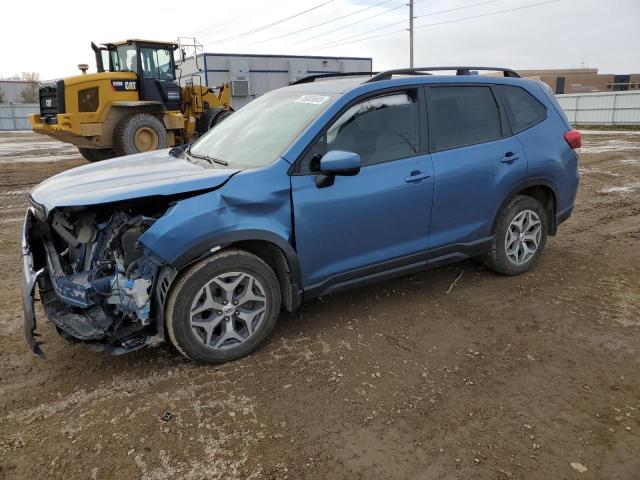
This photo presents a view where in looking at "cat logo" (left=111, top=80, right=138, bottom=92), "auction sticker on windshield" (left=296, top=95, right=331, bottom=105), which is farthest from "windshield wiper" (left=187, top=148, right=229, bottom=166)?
"cat logo" (left=111, top=80, right=138, bottom=92)

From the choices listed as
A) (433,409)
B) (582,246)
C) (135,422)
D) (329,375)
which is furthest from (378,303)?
(582,246)

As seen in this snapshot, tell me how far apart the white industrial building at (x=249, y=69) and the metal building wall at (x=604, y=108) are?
1376 centimetres

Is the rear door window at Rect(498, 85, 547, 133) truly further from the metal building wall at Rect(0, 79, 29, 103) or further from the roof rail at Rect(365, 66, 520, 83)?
the metal building wall at Rect(0, 79, 29, 103)

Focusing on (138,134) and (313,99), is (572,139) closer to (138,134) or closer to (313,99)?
(313,99)

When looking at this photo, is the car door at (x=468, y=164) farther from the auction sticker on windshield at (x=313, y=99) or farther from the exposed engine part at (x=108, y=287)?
the exposed engine part at (x=108, y=287)

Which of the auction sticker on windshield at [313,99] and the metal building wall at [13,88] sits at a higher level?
the metal building wall at [13,88]

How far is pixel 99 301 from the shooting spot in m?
3.03

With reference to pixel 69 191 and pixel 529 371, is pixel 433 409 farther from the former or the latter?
pixel 69 191

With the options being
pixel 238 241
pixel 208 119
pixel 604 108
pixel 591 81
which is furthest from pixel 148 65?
pixel 591 81

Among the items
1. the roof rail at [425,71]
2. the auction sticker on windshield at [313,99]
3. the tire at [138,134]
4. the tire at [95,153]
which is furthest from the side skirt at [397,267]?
the tire at [95,153]

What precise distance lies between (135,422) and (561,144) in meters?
4.34

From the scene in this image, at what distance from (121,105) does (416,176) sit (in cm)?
1015

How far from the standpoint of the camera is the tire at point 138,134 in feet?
38.7

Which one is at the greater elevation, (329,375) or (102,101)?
(102,101)
